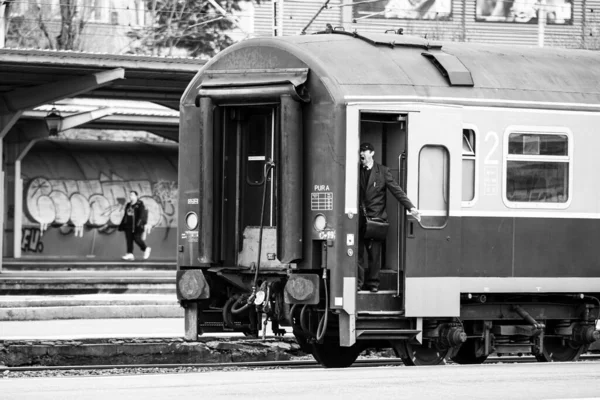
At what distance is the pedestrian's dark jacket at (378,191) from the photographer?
1241 centimetres

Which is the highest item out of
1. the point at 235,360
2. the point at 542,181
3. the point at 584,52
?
the point at 584,52

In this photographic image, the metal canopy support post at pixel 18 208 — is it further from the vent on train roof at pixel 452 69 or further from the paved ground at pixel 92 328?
the vent on train roof at pixel 452 69

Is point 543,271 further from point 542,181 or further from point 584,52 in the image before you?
point 584,52

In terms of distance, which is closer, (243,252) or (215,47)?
(243,252)

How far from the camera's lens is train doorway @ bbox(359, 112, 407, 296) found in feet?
41.4

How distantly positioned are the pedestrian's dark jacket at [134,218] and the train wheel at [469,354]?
23.0m

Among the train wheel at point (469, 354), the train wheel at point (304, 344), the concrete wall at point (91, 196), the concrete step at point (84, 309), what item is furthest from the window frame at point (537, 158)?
the concrete wall at point (91, 196)

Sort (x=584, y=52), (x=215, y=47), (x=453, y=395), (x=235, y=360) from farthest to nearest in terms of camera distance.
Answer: (x=215, y=47) → (x=235, y=360) → (x=584, y=52) → (x=453, y=395)

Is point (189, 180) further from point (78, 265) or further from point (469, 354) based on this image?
point (78, 265)

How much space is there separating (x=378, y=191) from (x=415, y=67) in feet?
4.59

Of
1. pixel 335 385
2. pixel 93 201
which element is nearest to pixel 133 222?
pixel 93 201

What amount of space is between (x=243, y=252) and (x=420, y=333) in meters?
1.99

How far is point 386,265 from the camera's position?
12836mm

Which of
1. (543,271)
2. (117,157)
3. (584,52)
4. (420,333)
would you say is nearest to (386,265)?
(420,333)
